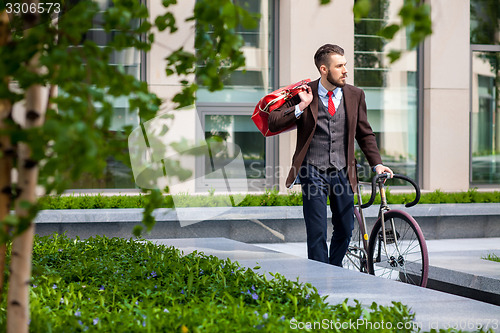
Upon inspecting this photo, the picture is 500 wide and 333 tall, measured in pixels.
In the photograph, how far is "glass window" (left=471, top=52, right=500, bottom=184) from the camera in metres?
12.4

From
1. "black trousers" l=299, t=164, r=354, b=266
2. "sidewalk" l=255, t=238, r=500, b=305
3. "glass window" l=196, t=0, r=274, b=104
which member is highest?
"glass window" l=196, t=0, r=274, b=104

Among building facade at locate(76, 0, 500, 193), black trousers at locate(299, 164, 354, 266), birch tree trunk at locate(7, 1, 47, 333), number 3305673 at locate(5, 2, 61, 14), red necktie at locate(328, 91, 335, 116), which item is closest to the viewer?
birch tree trunk at locate(7, 1, 47, 333)

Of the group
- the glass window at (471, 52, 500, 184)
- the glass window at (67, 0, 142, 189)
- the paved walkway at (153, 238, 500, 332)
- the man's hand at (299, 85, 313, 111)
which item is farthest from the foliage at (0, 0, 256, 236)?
the glass window at (471, 52, 500, 184)

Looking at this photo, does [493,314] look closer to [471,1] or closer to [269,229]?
[269,229]

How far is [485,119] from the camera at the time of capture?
12.5 m

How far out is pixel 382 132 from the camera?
1221 cm

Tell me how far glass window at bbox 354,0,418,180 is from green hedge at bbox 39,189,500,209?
150cm

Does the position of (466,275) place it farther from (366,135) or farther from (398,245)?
(366,135)

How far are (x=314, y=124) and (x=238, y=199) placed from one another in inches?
186

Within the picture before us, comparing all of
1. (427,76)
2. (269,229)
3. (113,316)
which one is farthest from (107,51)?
(427,76)

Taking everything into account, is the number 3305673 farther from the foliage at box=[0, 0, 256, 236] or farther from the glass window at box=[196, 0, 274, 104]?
the glass window at box=[196, 0, 274, 104]

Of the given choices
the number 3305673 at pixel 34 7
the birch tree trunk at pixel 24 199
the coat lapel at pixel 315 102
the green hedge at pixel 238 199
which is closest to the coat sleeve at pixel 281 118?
the coat lapel at pixel 315 102

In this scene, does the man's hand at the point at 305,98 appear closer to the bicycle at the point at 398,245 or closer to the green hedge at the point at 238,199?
the bicycle at the point at 398,245

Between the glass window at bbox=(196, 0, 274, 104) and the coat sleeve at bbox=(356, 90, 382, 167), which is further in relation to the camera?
the glass window at bbox=(196, 0, 274, 104)
